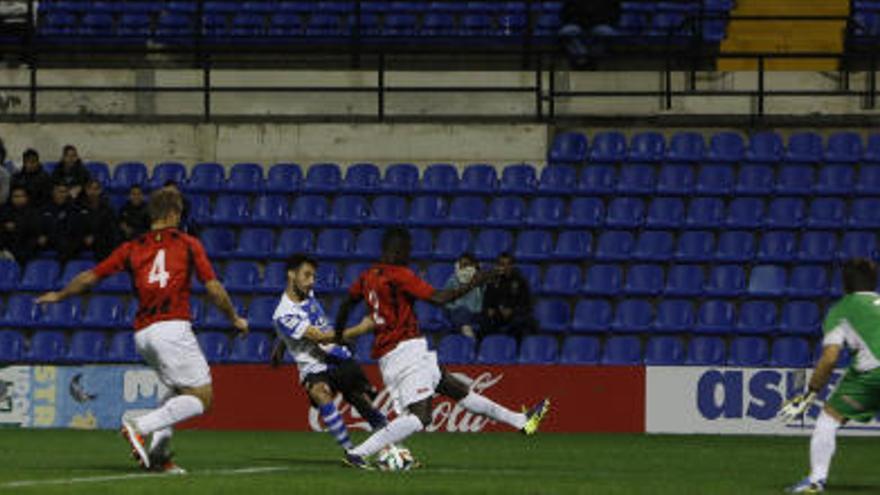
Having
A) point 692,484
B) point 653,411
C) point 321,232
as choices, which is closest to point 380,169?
point 321,232

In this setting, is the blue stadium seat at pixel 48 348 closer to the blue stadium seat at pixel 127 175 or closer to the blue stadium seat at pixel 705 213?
the blue stadium seat at pixel 127 175

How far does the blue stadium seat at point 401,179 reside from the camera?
97.7 ft

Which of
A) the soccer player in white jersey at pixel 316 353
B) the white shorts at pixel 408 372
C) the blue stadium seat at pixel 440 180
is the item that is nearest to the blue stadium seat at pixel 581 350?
the blue stadium seat at pixel 440 180

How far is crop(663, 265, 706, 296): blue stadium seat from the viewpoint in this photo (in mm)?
27734

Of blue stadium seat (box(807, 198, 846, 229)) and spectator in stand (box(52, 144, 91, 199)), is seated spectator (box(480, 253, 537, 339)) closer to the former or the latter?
blue stadium seat (box(807, 198, 846, 229))

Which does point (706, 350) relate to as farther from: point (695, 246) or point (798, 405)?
point (798, 405)

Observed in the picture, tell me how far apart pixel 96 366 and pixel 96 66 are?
8.73 m

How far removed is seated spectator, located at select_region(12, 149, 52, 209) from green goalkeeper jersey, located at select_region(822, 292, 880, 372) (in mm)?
15449

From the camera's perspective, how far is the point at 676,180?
29562 mm

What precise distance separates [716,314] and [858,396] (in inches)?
473

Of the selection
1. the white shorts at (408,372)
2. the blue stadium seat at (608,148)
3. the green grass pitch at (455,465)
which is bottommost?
the green grass pitch at (455,465)

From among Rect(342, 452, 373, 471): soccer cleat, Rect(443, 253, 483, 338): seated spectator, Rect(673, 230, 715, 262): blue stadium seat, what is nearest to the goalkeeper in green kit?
Rect(342, 452, 373, 471): soccer cleat

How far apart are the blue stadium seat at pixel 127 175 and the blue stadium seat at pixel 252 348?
141 inches

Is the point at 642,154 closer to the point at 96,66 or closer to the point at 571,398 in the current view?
the point at 571,398
